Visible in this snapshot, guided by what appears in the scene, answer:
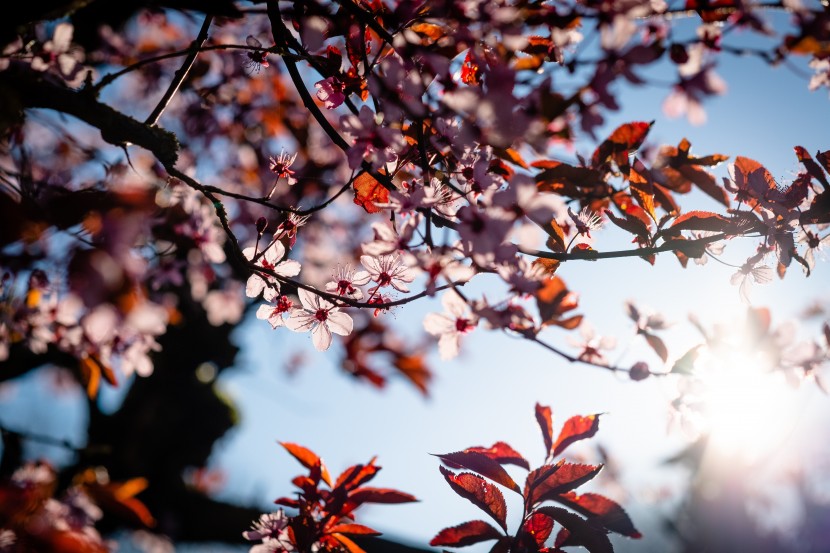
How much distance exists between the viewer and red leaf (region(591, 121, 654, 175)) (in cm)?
89

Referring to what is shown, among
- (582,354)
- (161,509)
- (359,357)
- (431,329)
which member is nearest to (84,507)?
(161,509)

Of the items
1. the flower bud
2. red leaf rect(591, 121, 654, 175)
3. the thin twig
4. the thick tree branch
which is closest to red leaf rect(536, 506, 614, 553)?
the flower bud

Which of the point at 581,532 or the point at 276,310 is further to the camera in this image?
the point at 276,310

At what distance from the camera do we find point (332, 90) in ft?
3.33

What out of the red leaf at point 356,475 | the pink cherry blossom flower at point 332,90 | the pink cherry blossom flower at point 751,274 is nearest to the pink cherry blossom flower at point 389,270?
the pink cherry blossom flower at point 332,90

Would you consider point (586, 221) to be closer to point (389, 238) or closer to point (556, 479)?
point (389, 238)

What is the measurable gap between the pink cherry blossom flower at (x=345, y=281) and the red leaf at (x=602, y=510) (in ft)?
2.06

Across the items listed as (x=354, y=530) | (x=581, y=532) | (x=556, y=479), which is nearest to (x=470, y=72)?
(x=556, y=479)

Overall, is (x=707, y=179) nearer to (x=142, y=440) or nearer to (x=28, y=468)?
(x=28, y=468)

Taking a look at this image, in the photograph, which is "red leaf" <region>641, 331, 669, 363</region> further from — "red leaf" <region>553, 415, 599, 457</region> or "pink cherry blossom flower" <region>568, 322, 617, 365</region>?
"red leaf" <region>553, 415, 599, 457</region>

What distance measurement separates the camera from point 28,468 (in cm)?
269

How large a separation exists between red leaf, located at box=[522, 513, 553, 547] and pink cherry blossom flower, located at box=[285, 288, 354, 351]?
22.0 inches

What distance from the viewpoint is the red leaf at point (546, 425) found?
1046mm

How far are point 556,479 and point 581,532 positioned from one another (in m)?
0.11
